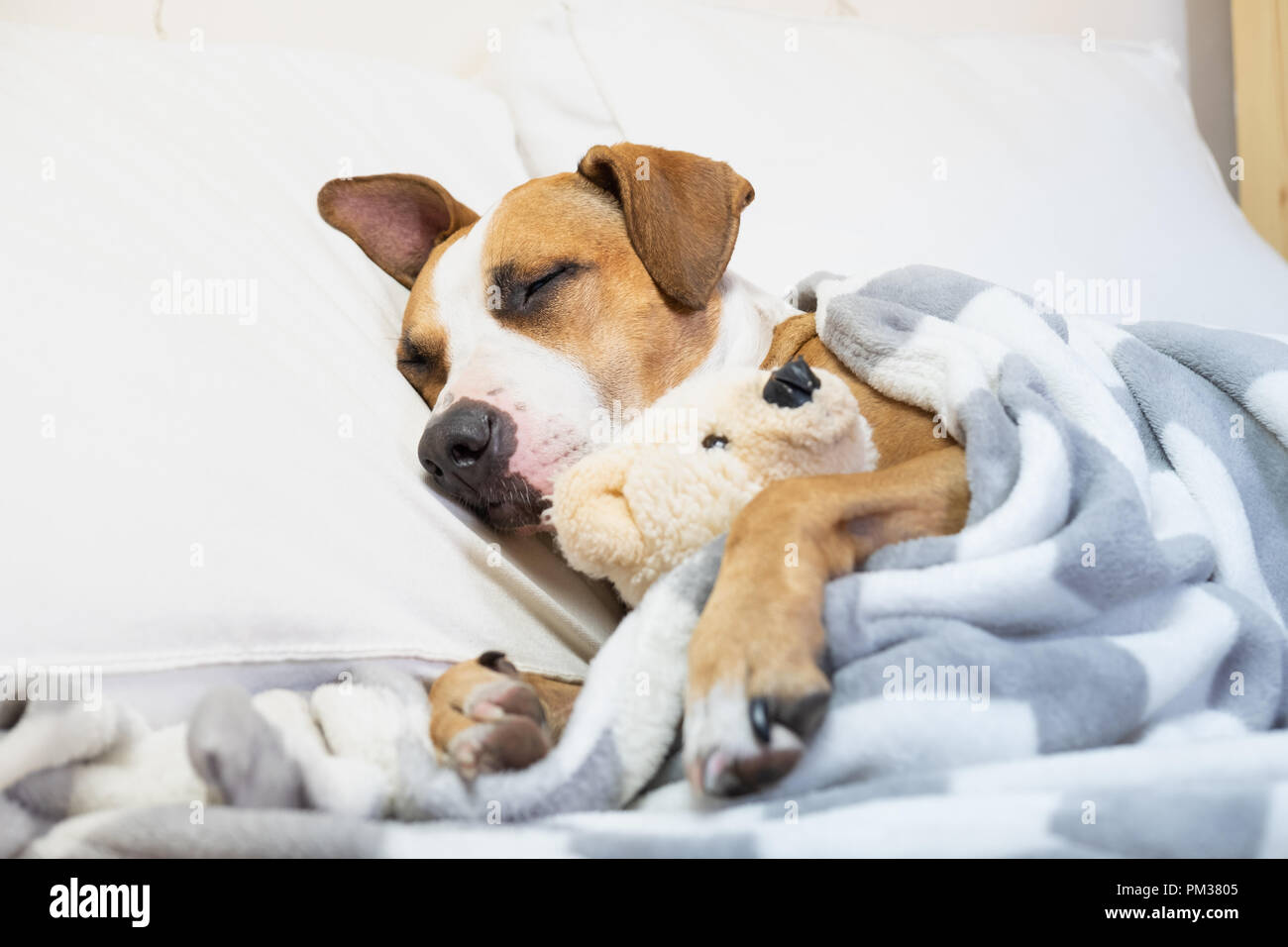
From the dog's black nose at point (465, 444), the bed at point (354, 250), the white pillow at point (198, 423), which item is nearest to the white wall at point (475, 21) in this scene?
the bed at point (354, 250)

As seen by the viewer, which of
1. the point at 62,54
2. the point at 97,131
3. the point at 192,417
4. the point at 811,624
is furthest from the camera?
the point at 62,54

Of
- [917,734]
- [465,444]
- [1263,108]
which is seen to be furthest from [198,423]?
[1263,108]

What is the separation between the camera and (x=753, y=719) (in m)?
0.66

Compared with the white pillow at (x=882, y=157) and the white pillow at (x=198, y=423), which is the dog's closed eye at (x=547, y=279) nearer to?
the white pillow at (x=198, y=423)

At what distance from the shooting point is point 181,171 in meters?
1.36

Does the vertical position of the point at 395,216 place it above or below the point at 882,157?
below

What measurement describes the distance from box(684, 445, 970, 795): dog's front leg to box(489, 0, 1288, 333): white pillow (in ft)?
3.43

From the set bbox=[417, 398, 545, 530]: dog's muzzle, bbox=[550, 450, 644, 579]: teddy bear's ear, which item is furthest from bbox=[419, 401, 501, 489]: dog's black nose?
bbox=[550, 450, 644, 579]: teddy bear's ear

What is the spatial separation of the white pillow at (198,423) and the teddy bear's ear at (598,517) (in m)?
0.19

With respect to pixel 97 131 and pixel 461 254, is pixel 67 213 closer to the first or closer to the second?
pixel 97 131

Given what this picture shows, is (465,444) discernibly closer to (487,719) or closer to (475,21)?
(487,719)

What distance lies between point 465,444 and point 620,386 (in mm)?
256

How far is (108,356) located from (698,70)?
1468mm
